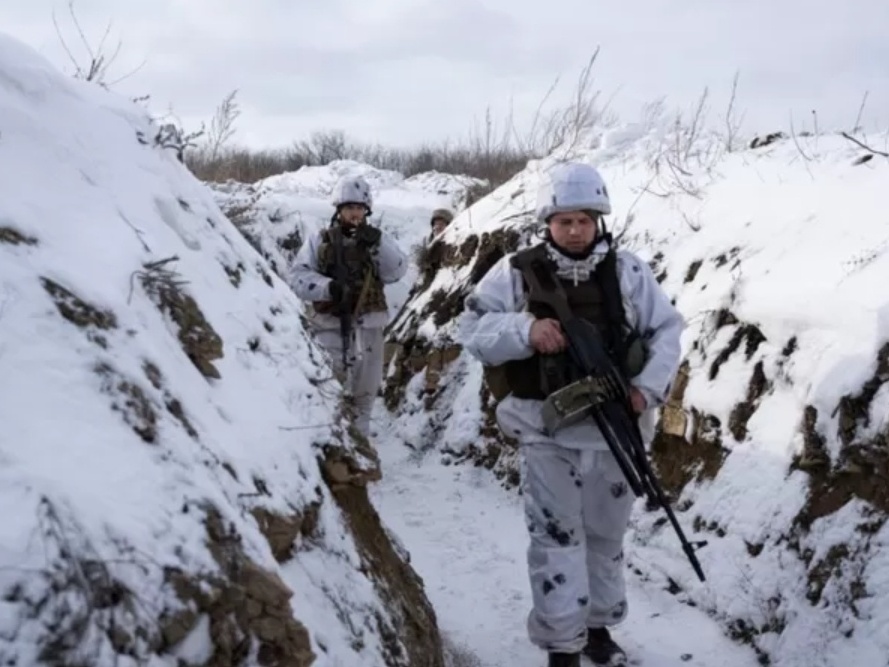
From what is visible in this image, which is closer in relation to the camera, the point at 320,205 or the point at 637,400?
the point at 637,400

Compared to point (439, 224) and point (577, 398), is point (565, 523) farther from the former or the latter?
point (439, 224)

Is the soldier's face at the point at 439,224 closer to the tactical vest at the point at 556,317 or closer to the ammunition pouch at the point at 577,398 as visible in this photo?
the tactical vest at the point at 556,317

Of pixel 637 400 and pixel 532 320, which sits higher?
pixel 532 320

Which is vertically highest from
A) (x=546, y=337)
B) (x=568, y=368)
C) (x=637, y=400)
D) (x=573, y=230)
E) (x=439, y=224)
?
(x=439, y=224)

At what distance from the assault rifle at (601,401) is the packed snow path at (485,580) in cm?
58

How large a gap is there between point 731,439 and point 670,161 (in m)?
3.70

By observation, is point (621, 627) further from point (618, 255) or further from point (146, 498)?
point (146, 498)

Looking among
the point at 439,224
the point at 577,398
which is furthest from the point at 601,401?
the point at 439,224

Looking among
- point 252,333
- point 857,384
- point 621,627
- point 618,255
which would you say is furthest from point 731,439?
point 252,333

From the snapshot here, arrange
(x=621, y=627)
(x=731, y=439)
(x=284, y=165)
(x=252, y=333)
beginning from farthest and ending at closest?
(x=284, y=165) → (x=731, y=439) → (x=621, y=627) → (x=252, y=333)

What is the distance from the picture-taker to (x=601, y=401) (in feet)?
10.4

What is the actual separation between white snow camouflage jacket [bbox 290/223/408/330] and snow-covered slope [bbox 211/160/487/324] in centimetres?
277

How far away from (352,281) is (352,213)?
1.52 feet

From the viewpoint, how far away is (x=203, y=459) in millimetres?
2176
